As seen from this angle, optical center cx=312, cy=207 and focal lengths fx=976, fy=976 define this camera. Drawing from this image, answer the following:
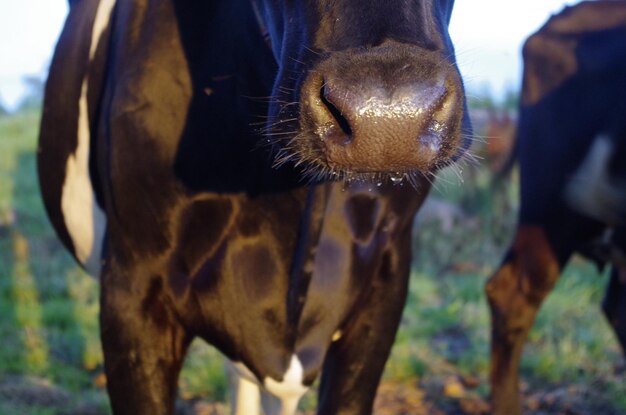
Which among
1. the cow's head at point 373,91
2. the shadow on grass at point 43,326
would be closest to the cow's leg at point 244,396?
the shadow on grass at point 43,326

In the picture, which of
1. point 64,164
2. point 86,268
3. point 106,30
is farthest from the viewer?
point 86,268

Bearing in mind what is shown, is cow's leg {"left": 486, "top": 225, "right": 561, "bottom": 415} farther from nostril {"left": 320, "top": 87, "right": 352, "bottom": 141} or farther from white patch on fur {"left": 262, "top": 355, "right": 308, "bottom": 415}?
nostril {"left": 320, "top": 87, "right": 352, "bottom": 141}

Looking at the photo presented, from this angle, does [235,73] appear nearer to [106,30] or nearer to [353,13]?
[106,30]

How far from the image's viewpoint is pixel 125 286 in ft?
Result: 6.45

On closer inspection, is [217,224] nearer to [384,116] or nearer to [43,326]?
[384,116]

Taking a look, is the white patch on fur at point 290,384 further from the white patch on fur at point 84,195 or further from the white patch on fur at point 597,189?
the white patch on fur at point 597,189

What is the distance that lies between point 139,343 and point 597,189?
2.47m

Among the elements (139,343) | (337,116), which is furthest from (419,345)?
(337,116)

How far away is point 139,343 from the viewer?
1.98 meters

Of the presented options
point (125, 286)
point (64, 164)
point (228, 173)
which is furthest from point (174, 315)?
point (64, 164)

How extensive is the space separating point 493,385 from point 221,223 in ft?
6.79

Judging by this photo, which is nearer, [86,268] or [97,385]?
[86,268]

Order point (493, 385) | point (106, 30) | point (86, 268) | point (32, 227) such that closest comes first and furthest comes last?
point (106, 30), point (86, 268), point (493, 385), point (32, 227)

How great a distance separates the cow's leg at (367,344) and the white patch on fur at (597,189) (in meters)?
1.92
